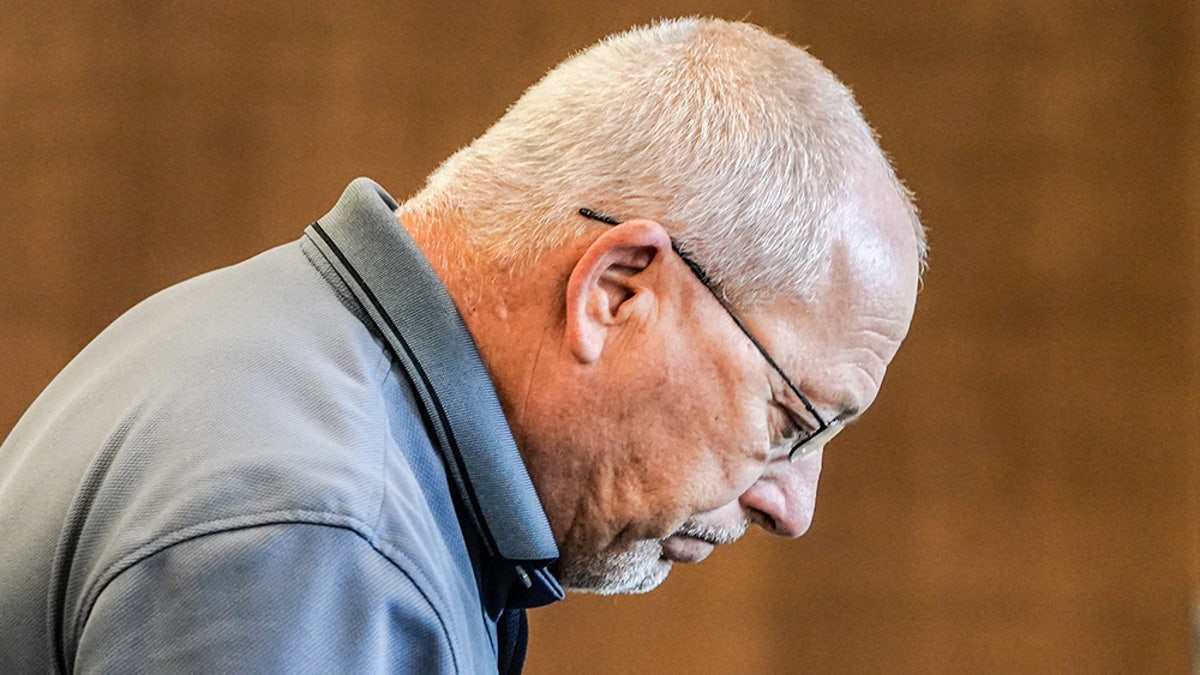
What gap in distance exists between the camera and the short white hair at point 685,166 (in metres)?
1.08

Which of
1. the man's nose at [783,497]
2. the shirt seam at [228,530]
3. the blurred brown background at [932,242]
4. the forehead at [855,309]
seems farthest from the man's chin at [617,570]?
the blurred brown background at [932,242]

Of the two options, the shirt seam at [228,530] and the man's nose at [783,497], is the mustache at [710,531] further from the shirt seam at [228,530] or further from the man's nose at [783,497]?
the shirt seam at [228,530]

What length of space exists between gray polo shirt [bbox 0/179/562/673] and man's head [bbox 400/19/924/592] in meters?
0.06

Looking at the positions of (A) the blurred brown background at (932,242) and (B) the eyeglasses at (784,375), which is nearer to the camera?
(B) the eyeglasses at (784,375)

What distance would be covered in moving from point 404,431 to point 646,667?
6.07ft

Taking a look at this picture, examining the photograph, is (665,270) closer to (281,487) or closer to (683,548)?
(683,548)

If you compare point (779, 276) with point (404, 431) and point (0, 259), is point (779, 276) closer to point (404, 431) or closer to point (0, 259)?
point (404, 431)

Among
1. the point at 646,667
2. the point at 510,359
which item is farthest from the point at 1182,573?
the point at 510,359

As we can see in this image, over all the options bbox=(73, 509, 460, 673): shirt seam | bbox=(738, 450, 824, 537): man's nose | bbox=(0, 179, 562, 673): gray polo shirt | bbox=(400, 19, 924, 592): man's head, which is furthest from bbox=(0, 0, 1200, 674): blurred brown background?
bbox=(73, 509, 460, 673): shirt seam

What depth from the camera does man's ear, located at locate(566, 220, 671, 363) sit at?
104 centimetres

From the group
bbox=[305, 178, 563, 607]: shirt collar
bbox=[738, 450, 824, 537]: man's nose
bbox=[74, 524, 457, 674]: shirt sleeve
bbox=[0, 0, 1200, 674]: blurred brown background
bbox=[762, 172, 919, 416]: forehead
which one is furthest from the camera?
bbox=[0, 0, 1200, 674]: blurred brown background

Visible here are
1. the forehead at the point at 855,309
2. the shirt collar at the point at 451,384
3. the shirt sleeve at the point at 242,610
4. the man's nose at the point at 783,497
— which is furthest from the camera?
the man's nose at the point at 783,497

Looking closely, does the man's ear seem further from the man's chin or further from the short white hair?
the man's chin

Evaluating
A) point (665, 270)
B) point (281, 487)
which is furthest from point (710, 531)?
point (281, 487)
